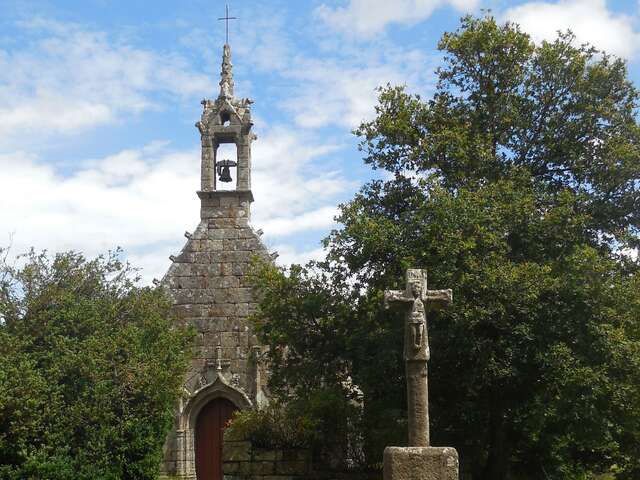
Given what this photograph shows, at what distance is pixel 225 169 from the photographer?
21.7 meters

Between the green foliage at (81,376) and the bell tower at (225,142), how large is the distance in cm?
469

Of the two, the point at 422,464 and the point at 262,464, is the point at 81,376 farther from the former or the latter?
the point at 422,464

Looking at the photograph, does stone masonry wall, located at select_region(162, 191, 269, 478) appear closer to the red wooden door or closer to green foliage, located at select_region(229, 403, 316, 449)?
the red wooden door

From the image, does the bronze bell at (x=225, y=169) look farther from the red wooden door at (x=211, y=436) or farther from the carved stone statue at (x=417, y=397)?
the carved stone statue at (x=417, y=397)

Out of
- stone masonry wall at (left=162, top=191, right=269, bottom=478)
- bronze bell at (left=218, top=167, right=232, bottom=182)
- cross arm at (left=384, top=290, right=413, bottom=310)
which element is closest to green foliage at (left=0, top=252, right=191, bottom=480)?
stone masonry wall at (left=162, top=191, right=269, bottom=478)

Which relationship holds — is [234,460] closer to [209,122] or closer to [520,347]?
[520,347]

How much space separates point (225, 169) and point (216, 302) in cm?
373

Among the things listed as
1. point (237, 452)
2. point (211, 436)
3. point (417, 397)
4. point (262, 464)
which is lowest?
point (211, 436)

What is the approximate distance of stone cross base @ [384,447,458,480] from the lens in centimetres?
880

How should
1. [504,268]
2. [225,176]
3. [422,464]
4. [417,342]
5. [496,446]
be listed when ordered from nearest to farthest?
[422,464] < [417,342] < [504,268] < [496,446] < [225,176]

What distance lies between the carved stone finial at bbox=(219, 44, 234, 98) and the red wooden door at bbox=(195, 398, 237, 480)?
27.2 ft

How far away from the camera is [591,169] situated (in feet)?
49.2

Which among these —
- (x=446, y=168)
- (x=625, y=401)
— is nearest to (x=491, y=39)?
(x=446, y=168)

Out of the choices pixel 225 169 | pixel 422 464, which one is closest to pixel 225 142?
pixel 225 169
